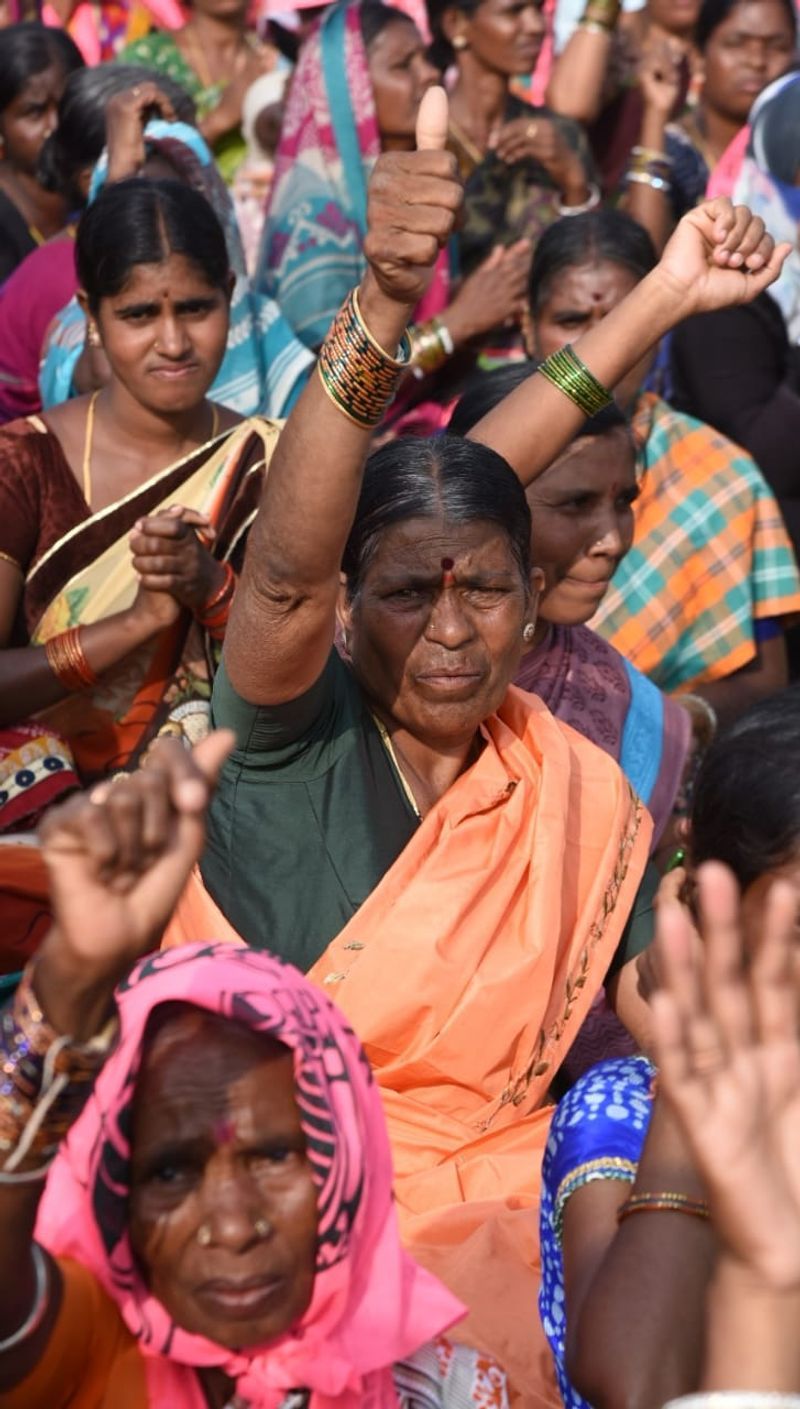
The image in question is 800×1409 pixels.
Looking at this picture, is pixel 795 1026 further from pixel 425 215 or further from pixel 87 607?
pixel 87 607

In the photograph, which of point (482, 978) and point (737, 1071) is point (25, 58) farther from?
point (737, 1071)

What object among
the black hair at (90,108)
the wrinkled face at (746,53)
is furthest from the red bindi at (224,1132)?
the wrinkled face at (746,53)

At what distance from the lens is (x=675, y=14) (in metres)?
7.83

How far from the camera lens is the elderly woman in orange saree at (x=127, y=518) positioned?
3889 millimetres

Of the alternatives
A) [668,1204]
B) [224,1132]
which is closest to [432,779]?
[668,1204]

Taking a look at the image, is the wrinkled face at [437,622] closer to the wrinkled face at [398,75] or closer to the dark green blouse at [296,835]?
the dark green blouse at [296,835]

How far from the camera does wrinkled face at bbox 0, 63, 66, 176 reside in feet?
20.6

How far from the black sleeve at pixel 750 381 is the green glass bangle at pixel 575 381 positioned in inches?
98.3

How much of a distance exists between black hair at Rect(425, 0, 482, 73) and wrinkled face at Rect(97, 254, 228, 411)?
95.6 inches

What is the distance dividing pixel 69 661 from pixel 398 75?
2879mm

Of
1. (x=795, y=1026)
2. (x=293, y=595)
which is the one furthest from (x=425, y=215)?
(x=795, y=1026)

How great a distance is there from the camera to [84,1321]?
80.1 inches

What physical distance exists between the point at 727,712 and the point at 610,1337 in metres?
2.91

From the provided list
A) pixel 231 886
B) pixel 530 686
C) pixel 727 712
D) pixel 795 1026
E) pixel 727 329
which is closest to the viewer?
pixel 795 1026
